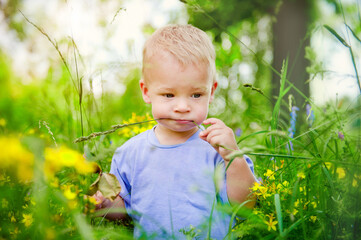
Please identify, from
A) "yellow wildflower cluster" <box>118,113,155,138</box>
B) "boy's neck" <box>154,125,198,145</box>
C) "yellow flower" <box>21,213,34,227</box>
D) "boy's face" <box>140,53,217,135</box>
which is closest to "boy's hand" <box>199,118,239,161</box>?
"boy's face" <box>140,53,217,135</box>

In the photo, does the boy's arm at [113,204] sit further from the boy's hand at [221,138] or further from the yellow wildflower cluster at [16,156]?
the yellow wildflower cluster at [16,156]

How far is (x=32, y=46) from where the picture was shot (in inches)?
80.3

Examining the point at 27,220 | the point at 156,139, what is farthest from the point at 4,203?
the point at 156,139

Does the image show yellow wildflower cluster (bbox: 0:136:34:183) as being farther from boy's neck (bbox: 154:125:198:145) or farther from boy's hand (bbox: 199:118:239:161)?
boy's neck (bbox: 154:125:198:145)

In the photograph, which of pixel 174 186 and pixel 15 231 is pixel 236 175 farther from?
pixel 15 231

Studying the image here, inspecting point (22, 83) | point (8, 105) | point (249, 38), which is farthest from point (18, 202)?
point (249, 38)

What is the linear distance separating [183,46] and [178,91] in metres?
0.22

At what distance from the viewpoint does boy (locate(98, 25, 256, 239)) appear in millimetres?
1643

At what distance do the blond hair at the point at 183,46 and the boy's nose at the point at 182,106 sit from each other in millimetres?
175

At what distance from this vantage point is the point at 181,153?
1.78m

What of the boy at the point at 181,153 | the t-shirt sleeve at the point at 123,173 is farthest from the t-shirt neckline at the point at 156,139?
the t-shirt sleeve at the point at 123,173

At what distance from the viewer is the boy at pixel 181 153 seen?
1.64 meters

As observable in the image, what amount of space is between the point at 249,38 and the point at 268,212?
16.6ft

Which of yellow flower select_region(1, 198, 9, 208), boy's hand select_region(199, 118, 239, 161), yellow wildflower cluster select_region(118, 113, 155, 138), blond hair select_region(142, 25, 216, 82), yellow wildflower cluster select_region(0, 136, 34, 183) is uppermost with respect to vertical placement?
blond hair select_region(142, 25, 216, 82)
